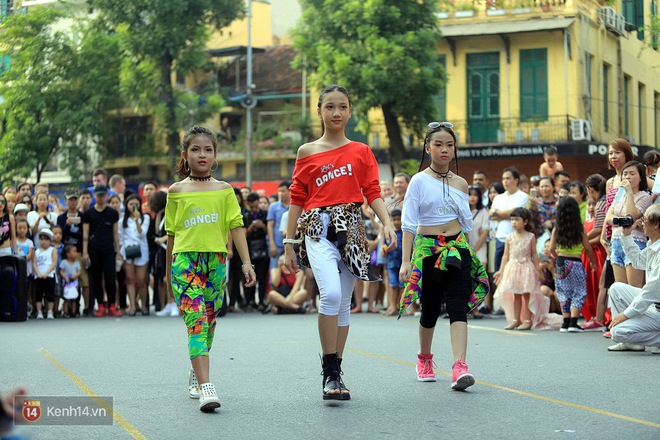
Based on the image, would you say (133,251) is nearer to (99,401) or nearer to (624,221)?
(624,221)

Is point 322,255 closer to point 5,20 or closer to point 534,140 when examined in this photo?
point 5,20

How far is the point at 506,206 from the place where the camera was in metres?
16.6

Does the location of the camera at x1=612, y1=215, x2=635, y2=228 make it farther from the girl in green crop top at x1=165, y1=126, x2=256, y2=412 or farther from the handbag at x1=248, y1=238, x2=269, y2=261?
the handbag at x1=248, y1=238, x2=269, y2=261

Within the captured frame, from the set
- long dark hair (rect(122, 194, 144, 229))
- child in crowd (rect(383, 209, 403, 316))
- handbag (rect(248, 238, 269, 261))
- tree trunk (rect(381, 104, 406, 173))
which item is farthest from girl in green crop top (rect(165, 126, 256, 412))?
tree trunk (rect(381, 104, 406, 173))

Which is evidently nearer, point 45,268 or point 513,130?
point 45,268

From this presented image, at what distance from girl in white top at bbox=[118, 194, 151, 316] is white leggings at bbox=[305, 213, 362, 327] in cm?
1096

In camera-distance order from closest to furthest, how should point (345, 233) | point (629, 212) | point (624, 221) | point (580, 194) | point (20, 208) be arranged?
point (345, 233) → point (624, 221) → point (629, 212) → point (580, 194) → point (20, 208)

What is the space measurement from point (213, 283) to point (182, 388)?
116 centimetres

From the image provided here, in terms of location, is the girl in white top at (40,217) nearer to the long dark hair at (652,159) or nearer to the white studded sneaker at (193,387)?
the long dark hair at (652,159)

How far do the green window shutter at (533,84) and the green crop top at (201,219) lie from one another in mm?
35422

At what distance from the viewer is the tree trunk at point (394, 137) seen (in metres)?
40.2

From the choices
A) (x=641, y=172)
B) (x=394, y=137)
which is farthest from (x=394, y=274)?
(x=394, y=137)

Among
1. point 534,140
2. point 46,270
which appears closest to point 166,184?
point 534,140

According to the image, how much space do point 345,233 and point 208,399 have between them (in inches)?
A: 58.2
